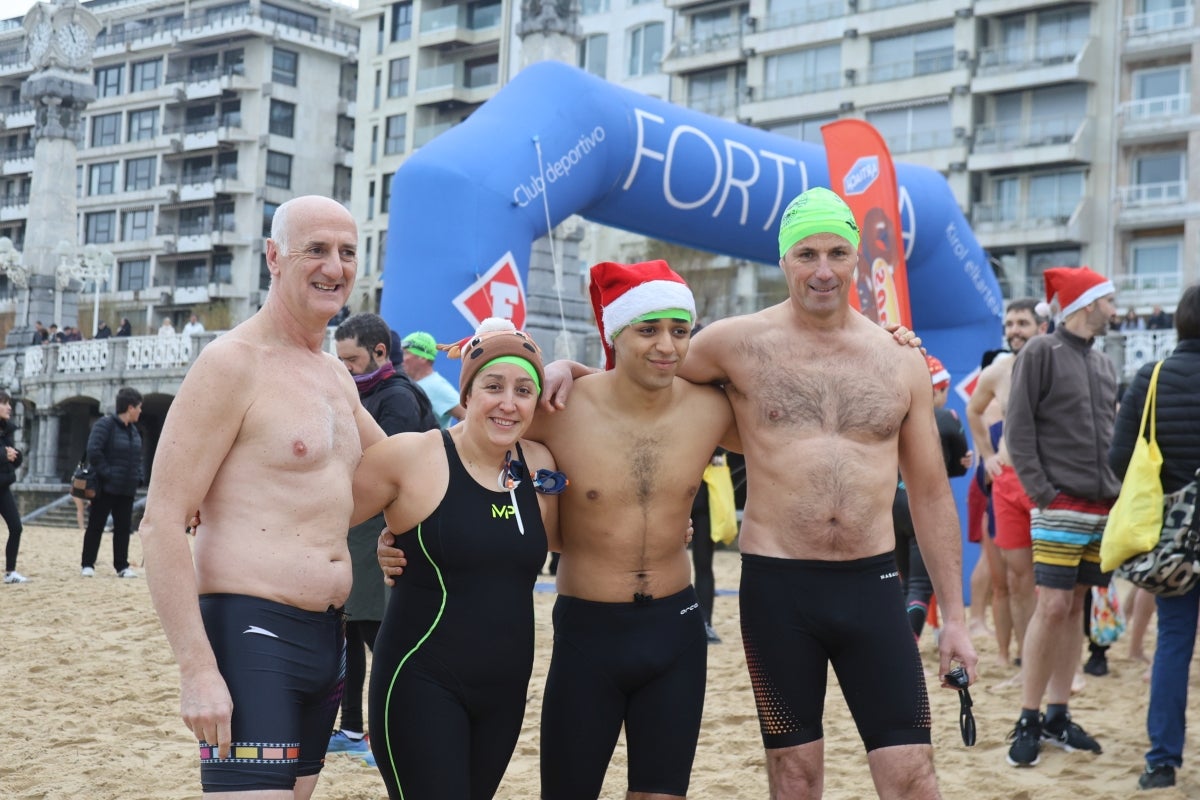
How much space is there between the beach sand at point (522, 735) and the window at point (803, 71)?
1522 inches

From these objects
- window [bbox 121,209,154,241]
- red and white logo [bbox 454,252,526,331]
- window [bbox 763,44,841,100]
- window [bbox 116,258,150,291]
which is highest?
window [bbox 763,44,841,100]

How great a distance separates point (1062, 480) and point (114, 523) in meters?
9.74

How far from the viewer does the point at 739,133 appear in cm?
1158

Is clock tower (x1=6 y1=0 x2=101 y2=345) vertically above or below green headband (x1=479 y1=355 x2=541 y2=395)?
above

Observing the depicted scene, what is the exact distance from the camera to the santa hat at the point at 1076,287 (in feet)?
20.5

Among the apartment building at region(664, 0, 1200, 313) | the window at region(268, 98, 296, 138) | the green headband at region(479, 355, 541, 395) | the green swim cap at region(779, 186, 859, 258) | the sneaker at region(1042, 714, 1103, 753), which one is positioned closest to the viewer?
the green headband at region(479, 355, 541, 395)

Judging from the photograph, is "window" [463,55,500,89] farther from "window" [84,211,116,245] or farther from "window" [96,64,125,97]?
"window" [84,211,116,245]

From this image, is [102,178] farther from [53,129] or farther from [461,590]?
[461,590]

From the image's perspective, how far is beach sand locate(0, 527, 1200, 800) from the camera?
5.64m

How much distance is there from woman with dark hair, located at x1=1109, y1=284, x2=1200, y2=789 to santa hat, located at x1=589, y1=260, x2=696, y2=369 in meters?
2.69

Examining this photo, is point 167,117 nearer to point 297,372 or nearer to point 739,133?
point 739,133

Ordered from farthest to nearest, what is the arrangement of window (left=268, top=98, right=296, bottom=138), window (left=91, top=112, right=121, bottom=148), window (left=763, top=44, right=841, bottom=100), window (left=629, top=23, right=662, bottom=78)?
1. window (left=91, top=112, right=121, bottom=148)
2. window (left=268, top=98, right=296, bottom=138)
3. window (left=629, top=23, right=662, bottom=78)
4. window (left=763, top=44, right=841, bottom=100)

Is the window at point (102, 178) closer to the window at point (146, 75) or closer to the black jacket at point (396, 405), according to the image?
the window at point (146, 75)

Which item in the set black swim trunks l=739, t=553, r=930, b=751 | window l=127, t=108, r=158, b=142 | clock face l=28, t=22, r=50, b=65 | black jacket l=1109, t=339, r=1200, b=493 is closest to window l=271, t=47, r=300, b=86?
window l=127, t=108, r=158, b=142
